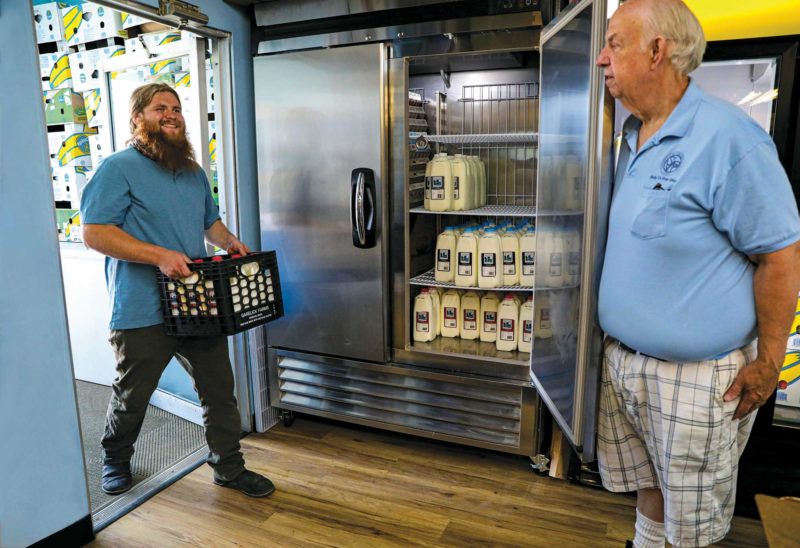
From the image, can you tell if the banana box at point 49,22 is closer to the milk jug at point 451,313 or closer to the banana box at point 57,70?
the banana box at point 57,70

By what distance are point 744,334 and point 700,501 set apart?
49 centimetres

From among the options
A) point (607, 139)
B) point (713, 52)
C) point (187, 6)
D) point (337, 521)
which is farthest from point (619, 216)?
point (187, 6)

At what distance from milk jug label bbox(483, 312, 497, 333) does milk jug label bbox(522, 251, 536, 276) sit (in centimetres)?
30

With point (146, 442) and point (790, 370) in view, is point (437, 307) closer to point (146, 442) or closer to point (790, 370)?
point (790, 370)

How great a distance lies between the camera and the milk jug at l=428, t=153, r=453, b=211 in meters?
3.05

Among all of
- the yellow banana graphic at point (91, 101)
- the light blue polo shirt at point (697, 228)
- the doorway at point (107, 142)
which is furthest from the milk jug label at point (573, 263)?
the yellow banana graphic at point (91, 101)

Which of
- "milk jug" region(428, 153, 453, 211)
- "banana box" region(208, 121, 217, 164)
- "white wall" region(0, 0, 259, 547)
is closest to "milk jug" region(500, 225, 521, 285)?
"milk jug" region(428, 153, 453, 211)

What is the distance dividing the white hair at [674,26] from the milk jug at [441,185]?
1604 mm

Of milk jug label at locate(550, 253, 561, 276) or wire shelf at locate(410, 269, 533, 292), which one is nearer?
milk jug label at locate(550, 253, 561, 276)

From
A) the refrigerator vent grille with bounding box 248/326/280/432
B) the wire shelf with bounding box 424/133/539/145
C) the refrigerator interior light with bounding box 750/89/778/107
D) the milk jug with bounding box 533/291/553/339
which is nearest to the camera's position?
the milk jug with bounding box 533/291/553/339

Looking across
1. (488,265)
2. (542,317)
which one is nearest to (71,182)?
(488,265)

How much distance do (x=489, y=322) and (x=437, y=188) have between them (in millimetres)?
783

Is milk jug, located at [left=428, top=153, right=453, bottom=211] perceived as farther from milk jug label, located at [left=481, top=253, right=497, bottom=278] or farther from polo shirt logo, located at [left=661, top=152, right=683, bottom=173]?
polo shirt logo, located at [left=661, top=152, right=683, bottom=173]

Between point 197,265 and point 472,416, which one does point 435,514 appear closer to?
point 472,416
